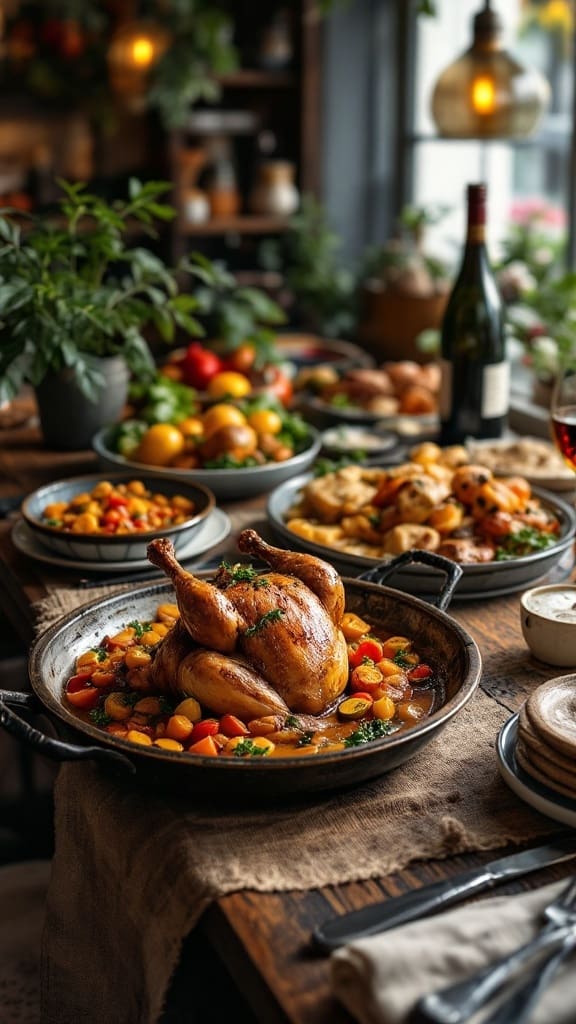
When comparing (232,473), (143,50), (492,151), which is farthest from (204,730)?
(492,151)

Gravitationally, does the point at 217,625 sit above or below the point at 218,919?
above

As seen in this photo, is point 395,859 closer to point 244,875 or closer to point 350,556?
point 244,875

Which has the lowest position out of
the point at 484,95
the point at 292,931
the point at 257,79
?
the point at 292,931

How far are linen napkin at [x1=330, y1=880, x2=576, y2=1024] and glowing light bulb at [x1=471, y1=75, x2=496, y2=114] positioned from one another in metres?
2.24

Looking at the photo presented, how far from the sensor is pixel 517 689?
4.93 feet

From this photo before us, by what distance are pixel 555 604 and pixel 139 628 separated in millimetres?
599

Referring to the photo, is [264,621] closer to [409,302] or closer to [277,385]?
[277,385]

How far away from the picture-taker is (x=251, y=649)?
1.27 metres

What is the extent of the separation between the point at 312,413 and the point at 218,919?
2077 millimetres

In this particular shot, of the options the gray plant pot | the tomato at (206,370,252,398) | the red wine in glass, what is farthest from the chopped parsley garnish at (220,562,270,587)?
the tomato at (206,370,252,398)

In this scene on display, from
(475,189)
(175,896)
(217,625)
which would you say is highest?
(475,189)

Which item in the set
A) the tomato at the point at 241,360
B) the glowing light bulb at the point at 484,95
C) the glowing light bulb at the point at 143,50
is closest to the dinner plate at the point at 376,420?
the tomato at the point at 241,360

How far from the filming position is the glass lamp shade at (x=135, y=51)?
14.9 feet

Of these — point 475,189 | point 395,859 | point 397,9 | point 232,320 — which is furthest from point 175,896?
point 397,9
